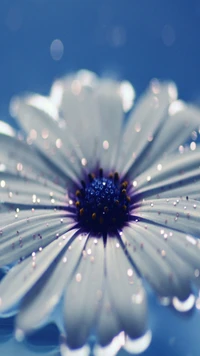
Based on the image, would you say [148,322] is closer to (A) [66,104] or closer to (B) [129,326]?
(B) [129,326]

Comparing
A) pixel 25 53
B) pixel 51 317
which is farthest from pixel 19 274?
pixel 25 53

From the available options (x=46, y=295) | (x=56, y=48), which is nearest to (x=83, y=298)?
(x=46, y=295)

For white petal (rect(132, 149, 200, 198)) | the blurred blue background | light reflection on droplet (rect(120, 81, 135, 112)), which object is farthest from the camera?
the blurred blue background

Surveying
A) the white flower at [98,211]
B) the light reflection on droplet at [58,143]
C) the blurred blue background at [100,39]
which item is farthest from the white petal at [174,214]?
the blurred blue background at [100,39]

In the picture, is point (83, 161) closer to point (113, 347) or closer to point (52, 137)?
point (52, 137)

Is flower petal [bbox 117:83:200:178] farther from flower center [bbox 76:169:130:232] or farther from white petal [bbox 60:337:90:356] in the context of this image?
white petal [bbox 60:337:90:356]

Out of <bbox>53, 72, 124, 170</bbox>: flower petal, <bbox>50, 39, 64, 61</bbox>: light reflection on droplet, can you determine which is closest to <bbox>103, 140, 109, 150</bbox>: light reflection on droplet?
<bbox>53, 72, 124, 170</bbox>: flower petal

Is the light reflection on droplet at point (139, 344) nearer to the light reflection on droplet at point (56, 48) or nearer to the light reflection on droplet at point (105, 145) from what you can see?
the light reflection on droplet at point (105, 145)
